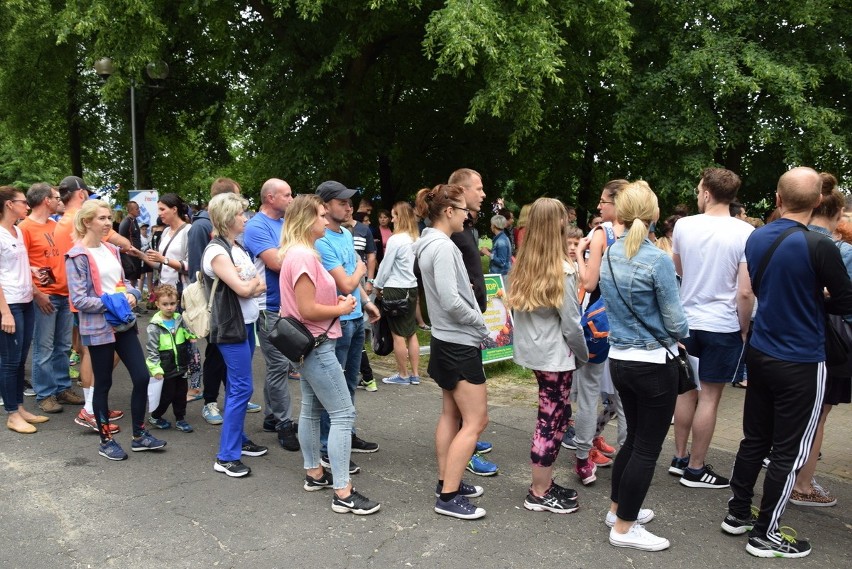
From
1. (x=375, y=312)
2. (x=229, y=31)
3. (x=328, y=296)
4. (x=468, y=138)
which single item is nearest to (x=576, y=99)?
(x=468, y=138)

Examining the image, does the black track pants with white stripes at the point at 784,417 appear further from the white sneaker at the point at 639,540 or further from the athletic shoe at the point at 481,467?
the athletic shoe at the point at 481,467

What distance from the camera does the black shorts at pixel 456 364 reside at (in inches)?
166

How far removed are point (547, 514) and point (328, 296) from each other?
1836 millimetres

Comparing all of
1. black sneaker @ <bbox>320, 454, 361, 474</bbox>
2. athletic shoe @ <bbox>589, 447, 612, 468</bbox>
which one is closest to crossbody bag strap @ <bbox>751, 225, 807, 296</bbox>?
athletic shoe @ <bbox>589, 447, 612, 468</bbox>

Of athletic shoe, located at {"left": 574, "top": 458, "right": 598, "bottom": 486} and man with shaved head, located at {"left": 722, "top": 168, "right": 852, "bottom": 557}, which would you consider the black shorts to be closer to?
athletic shoe, located at {"left": 574, "top": 458, "right": 598, "bottom": 486}

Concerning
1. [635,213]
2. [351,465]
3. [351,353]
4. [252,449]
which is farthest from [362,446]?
[635,213]

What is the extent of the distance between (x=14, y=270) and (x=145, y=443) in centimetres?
188

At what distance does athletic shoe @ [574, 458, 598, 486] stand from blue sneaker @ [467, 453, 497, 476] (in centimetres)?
57

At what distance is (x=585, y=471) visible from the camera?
15.8ft

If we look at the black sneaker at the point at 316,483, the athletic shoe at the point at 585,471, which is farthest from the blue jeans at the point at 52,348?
the athletic shoe at the point at 585,471

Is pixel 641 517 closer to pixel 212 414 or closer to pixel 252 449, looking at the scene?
pixel 252 449

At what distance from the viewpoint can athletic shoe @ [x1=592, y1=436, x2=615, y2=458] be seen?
5.32 meters

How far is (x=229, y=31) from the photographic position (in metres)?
13.3

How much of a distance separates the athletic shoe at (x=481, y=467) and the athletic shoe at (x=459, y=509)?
679 millimetres
